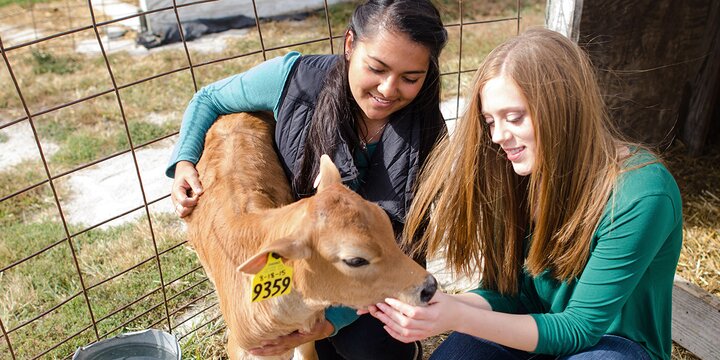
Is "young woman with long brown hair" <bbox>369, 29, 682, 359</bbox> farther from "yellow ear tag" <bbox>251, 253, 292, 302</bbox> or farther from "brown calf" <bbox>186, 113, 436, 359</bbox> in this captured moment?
"yellow ear tag" <bbox>251, 253, 292, 302</bbox>

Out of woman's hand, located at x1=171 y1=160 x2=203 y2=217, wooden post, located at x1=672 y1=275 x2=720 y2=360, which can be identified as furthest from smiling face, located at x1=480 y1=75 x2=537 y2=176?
wooden post, located at x1=672 y1=275 x2=720 y2=360

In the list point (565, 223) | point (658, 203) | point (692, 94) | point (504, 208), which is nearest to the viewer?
point (658, 203)

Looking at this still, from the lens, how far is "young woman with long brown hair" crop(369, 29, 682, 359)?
246cm

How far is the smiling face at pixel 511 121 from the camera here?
8.25 ft

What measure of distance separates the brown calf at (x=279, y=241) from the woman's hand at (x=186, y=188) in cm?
4

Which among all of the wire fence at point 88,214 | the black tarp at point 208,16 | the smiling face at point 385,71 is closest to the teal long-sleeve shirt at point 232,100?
the wire fence at point 88,214

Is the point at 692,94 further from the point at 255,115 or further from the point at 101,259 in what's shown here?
the point at 101,259

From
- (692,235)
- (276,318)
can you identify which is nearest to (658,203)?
(276,318)

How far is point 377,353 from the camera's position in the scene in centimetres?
351

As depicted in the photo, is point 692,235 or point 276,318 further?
point 692,235

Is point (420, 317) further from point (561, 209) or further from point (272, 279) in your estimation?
point (561, 209)

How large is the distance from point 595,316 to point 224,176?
1.98 metres

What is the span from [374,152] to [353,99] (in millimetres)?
313

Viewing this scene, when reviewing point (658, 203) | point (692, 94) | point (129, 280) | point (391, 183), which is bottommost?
point (129, 280)
